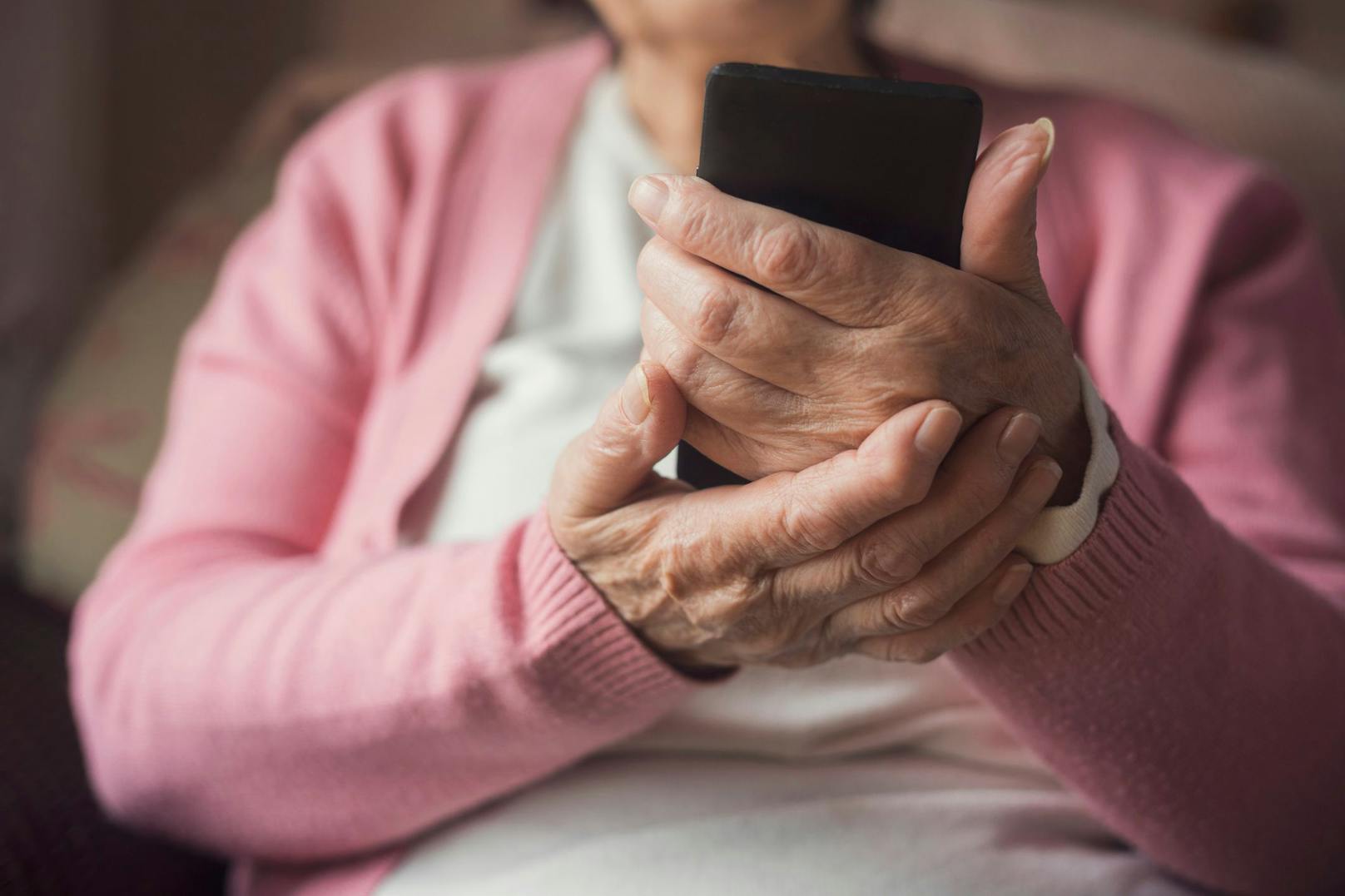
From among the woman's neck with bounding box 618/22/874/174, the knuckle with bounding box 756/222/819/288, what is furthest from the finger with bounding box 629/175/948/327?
the woman's neck with bounding box 618/22/874/174

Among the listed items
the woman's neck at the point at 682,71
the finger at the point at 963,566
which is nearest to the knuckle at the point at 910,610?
the finger at the point at 963,566

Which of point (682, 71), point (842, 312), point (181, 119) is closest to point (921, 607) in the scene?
point (842, 312)

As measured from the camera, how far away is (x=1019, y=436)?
0.40 m

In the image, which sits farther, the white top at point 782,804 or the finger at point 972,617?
the white top at point 782,804

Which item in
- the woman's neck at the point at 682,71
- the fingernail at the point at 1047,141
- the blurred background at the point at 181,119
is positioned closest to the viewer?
the fingernail at the point at 1047,141

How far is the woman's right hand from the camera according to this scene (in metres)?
0.40

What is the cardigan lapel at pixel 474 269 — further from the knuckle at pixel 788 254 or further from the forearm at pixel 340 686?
the knuckle at pixel 788 254

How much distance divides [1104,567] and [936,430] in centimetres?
13

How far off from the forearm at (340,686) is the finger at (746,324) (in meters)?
0.14

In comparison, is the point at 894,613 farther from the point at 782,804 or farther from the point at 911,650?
the point at 782,804

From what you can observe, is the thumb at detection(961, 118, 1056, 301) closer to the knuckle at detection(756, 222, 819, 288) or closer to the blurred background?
the knuckle at detection(756, 222, 819, 288)

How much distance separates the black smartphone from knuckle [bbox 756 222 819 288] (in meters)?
0.02

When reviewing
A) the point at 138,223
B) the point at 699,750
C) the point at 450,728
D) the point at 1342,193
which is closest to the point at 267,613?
the point at 450,728

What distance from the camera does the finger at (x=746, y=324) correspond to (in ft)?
1.29
